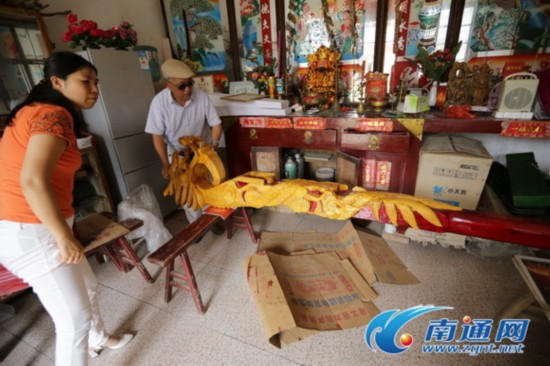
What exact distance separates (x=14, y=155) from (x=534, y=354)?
2.69 m

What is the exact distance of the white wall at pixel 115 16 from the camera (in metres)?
2.58

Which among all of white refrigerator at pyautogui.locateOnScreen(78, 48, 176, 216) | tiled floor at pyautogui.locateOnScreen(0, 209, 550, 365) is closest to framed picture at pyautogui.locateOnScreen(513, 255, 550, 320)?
tiled floor at pyautogui.locateOnScreen(0, 209, 550, 365)

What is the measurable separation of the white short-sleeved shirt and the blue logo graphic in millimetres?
2073

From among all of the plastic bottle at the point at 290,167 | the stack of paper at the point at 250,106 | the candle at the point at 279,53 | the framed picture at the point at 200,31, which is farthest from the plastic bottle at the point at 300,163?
the framed picture at the point at 200,31

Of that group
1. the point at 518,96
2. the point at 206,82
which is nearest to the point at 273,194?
the point at 518,96

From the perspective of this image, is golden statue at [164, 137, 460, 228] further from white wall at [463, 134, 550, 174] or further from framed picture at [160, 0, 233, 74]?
framed picture at [160, 0, 233, 74]

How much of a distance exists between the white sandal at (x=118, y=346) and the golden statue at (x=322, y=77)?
2488 millimetres

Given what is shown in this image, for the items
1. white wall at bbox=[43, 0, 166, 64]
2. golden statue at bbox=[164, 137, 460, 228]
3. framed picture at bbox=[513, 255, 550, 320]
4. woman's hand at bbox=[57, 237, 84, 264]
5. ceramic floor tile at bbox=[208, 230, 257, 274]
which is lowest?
ceramic floor tile at bbox=[208, 230, 257, 274]

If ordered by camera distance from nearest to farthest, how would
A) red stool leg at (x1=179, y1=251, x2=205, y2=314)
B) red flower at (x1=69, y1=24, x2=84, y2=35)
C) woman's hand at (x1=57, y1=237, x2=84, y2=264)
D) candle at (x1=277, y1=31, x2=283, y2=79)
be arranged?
woman's hand at (x1=57, y1=237, x2=84, y2=264) < red stool leg at (x1=179, y1=251, x2=205, y2=314) < red flower at (x1=69, y1=24, x2=84, y2=35) < candle at (x1=277, y1=31, x2=283, y2=79)

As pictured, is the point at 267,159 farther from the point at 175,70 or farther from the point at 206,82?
the point at 206,82

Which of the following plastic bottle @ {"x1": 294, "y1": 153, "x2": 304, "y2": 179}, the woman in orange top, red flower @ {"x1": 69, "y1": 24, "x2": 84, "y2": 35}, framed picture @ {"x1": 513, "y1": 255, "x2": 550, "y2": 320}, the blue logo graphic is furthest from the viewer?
plastic bottle @ {"x1": 294, "y1": 153, "x2": 304, "y2": 179}

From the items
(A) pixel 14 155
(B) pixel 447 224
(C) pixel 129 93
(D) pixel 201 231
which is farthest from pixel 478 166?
(C) pixel 129 93

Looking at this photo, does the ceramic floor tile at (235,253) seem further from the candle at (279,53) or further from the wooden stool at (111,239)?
the candle at (279,53)

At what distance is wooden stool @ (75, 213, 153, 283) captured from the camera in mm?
1751
